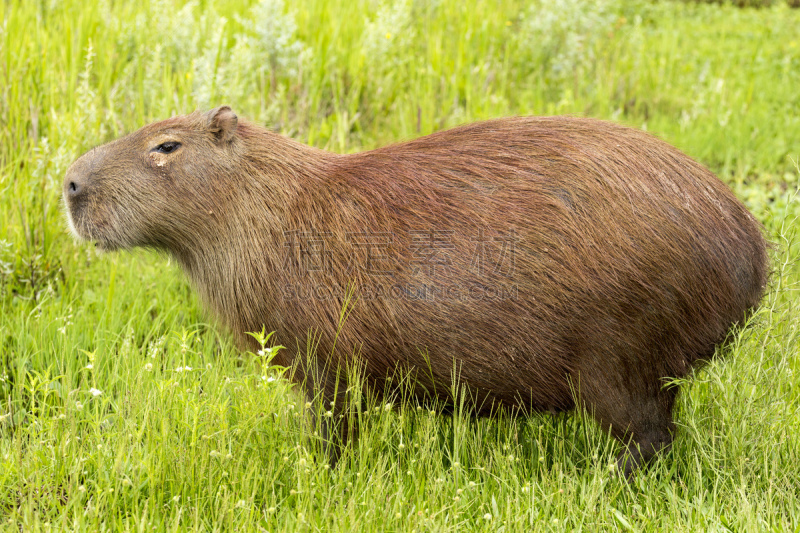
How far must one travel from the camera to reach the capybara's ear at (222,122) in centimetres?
275

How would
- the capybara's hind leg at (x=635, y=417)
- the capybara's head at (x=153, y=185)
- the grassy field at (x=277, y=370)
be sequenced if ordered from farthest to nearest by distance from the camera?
the capybara's head at (x=153, y=185)
the capybara's hind leg at (x=635, y=417)
the grassy field at (x=277, y=370)

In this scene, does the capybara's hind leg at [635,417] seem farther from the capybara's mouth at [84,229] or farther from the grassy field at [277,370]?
the capybara's mouth at [84,229]

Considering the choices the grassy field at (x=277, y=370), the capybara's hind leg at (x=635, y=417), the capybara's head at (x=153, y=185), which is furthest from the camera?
the capybara's head at (x=153, y=185)

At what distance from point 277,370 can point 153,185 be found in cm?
81

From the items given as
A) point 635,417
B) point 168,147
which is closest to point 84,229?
point 168,147

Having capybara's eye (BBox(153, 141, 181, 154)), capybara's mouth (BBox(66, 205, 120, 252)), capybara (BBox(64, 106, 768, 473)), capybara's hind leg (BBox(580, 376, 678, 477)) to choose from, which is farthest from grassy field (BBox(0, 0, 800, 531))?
capybara's eye (BBox(153, 141, 181, 154))

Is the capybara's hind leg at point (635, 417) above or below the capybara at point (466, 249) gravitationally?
below

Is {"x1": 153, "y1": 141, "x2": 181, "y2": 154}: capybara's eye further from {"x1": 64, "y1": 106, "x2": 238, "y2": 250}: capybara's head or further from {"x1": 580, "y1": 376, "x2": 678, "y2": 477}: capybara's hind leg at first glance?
{"x1": 580, "y1": 376, "x2": 678, "y2": 477}: capybara's hind leg

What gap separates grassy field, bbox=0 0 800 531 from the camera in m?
2.42

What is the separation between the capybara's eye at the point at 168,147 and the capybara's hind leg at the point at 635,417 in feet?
5.50

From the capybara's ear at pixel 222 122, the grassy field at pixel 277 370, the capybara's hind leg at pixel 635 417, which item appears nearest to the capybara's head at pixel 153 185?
the capybara's ear at pixel 222 122

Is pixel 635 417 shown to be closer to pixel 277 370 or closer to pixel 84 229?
pixel 277 370

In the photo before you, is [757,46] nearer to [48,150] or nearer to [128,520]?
[48,150]

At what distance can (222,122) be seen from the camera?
2750 mm
